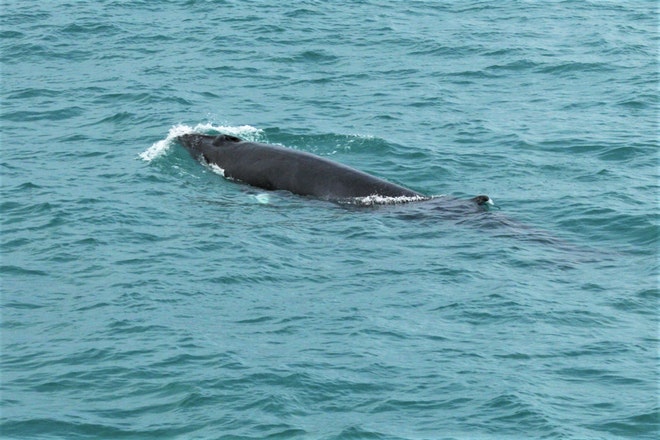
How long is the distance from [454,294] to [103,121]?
16.6m

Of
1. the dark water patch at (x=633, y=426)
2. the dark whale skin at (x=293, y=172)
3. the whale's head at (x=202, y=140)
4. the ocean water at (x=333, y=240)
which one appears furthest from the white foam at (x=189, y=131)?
the dark water patch at (x=633, y=426)

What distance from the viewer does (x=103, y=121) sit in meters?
36.1

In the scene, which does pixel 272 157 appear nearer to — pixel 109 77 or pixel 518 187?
pixel 518 187

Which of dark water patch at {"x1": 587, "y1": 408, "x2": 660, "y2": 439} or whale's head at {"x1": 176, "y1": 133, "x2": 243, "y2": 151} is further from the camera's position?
whale's head at {"x1": 176, "y1": 133, "x2": 243, "y2": 151}

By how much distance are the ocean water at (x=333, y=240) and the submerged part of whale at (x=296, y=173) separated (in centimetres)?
59

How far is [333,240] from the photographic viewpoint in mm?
26109

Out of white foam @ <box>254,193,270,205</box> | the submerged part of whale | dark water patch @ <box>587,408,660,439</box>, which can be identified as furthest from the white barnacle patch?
dark water patch @ <box>587,408,660,439</box>

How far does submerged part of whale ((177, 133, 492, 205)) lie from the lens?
2878 centimetres

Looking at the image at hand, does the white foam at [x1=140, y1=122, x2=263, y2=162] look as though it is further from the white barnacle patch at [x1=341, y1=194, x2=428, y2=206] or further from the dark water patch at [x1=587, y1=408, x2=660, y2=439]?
the dark water patch at [x1=587, y1=408, x2=660, y2=439]

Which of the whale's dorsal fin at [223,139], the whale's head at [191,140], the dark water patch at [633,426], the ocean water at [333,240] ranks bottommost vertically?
the dark water patch at [633,426]

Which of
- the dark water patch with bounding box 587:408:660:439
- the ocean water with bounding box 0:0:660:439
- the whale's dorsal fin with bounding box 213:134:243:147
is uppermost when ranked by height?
the whale's dorsal fin with bounding box 213:134:243:147

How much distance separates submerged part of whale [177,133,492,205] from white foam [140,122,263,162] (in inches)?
67.2

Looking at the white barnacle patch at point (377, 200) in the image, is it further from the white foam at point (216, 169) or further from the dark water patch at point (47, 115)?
the dark water patch at point (47, 115)

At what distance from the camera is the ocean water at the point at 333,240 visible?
19016 millimetres
